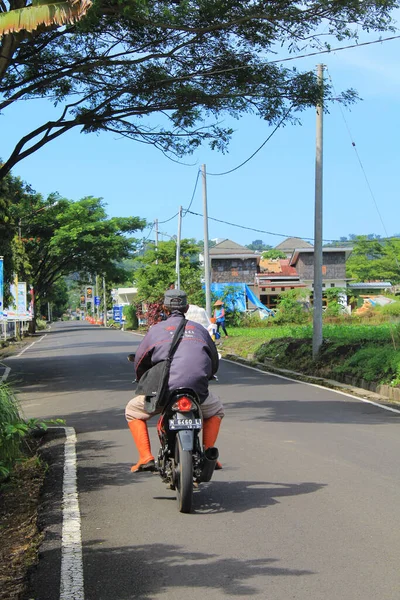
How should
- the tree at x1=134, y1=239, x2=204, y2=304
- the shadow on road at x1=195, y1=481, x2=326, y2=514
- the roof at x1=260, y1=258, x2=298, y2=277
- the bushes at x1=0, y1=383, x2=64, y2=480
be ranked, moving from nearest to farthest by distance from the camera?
the shadow on road at x1=195, y1=481, x2=326, y2=514 → the bushes at x1=0, y1=383, x2=64, y2=480 → the tree at x1=134, y1=239, x2=204, y2=304 → the roof at x1=260, y1=258, x2=298, y2=277

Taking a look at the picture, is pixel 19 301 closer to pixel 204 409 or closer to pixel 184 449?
pixel 204 409

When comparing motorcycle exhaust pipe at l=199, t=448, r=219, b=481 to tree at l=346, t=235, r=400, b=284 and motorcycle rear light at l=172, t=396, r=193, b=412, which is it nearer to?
motorcycle rear light at l=172, t=396, r=193, b=412

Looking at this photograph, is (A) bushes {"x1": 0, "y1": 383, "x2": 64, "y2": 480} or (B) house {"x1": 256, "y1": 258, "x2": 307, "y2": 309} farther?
(B) house {"x1": 256, "y1": 258, "x2": 307, "y2": 309}

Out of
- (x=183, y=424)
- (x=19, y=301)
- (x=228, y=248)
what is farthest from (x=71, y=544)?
(x=228, y=248)

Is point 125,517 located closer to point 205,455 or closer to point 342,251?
point 205,455

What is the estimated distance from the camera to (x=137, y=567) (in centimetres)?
460

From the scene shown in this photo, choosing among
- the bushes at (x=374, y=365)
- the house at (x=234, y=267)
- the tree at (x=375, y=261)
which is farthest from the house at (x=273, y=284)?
the bushes at (x=374, y=365)

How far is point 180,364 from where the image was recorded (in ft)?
19.4

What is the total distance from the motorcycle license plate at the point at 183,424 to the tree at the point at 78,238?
45.1 metres

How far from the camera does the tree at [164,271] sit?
48906mm

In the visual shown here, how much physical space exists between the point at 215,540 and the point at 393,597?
142 cm

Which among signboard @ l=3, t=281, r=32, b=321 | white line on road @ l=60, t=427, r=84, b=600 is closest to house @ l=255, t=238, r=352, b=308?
signboard @ l=3, t=281, r=32, b=321

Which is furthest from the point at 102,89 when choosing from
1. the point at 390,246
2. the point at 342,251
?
the point at 390,246

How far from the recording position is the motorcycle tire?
18.4 feet
